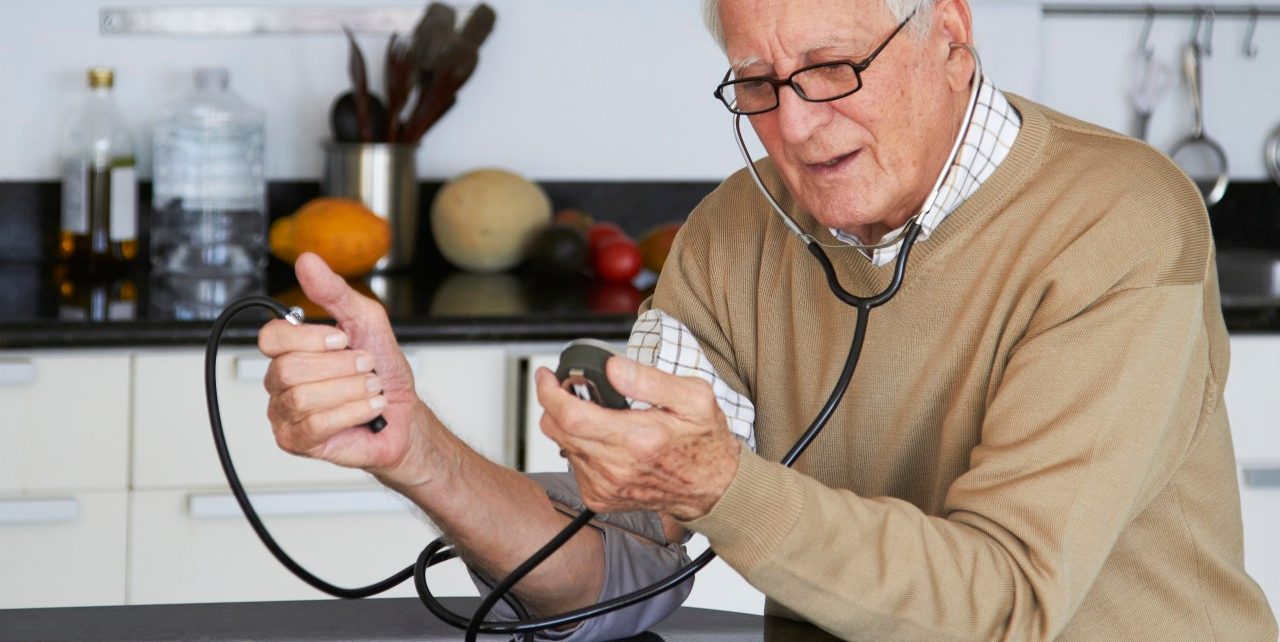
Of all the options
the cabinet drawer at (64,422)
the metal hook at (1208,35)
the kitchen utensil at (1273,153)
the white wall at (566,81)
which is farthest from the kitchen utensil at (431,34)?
the kitchen utensil at (1273,153)

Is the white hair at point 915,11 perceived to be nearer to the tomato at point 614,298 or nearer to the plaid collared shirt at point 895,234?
the plaid collared shirt at point 895,234

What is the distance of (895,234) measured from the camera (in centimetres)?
117

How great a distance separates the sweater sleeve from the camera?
0.91 metres

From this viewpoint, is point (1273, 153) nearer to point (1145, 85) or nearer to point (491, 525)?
point (1145, 85)

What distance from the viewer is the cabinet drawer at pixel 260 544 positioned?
2.02 metres

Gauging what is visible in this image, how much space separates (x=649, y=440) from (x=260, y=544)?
4.38 feet

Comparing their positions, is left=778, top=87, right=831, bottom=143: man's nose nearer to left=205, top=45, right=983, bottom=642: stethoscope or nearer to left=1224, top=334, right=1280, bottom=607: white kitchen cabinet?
left=205, top=45, right=983, bottom=642: stethoscope

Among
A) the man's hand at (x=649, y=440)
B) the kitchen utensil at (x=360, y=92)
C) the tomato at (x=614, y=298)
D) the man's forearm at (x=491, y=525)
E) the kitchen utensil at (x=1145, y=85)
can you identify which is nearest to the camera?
the man's hand at (x=649, y=440)

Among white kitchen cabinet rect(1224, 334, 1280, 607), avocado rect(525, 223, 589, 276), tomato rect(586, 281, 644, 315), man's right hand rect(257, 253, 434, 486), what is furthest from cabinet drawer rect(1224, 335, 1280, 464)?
man's right hand rect(257, 253, 434, 486)

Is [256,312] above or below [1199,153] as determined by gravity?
below

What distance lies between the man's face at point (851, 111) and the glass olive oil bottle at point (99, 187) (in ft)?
5.04

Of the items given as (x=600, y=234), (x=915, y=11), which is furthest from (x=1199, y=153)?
(x=915, y=11)

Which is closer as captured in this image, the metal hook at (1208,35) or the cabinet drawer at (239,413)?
the cabinet drawer at (239,413)

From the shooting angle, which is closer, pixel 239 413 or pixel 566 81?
pixel 239 413
